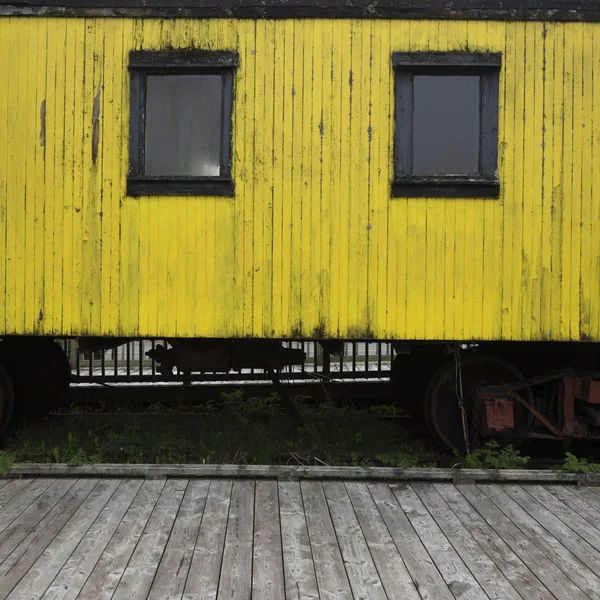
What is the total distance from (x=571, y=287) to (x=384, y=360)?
6631 millimetres

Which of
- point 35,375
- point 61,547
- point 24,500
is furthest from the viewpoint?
point 35,375

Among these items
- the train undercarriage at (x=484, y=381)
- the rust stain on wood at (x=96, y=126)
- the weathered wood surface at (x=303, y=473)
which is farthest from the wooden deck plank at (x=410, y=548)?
the rust stain on wood at (x=96, y=126)

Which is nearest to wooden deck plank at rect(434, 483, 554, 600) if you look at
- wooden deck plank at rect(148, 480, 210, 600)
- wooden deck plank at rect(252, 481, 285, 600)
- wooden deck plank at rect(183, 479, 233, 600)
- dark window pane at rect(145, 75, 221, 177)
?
wooden deck plank at rect(252, 481, 285, 600)

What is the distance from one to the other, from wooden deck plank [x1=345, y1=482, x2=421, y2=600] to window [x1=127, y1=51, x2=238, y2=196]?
2.75 meters

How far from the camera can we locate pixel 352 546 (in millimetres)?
3203

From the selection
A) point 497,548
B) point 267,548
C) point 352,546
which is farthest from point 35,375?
point 497,548

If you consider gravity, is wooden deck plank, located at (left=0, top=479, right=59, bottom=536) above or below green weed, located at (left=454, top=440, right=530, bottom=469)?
below

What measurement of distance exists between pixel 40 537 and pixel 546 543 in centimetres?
314

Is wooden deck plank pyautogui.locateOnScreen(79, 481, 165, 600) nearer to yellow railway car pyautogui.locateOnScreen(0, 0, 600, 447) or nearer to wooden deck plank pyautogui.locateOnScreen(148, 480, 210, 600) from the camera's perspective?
wooden deck plank pyautogui.locateOnScreen(148, 480, 210, 600)

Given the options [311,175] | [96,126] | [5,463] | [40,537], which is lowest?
[40,537]

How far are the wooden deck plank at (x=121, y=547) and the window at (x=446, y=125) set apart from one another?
3.20 m

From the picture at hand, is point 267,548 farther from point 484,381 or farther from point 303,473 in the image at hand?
point 484,381

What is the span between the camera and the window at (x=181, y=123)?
184 inches

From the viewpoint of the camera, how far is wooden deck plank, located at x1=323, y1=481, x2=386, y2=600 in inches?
108
